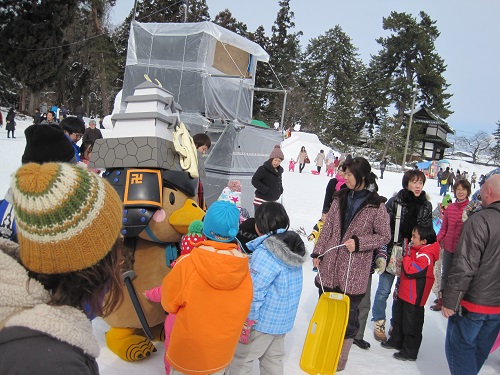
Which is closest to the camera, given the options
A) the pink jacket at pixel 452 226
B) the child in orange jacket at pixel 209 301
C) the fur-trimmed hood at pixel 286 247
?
the child in orange jacket at pixel 209 301

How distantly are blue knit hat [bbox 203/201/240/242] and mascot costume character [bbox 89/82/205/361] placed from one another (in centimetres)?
73

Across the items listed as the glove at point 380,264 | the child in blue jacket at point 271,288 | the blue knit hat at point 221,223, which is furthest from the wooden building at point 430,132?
the blue knit hat at point 221,223

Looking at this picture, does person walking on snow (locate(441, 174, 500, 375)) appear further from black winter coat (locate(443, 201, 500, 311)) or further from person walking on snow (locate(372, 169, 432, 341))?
person walking on snow (locate(372, 169, 432, 341))

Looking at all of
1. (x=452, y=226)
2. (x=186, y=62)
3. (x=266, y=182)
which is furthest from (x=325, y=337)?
(x=186, y=62)

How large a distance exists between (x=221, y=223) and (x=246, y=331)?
32.1 inches

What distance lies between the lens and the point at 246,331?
262 cm

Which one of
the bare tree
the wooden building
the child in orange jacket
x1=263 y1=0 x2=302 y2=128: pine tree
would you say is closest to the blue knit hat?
the child in orange jacket

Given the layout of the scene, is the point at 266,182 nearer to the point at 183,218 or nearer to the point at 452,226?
the point at 452,226

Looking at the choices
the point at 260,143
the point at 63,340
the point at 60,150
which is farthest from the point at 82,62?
the point at 63,340

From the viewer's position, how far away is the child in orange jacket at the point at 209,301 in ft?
7.06

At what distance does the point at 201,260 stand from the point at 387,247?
8.07 ft

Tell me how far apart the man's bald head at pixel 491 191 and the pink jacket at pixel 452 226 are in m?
1.93

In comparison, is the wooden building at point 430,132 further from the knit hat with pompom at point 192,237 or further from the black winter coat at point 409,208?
the knit hat with pompom at point 192,237

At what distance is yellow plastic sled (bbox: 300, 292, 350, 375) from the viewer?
3.19m
